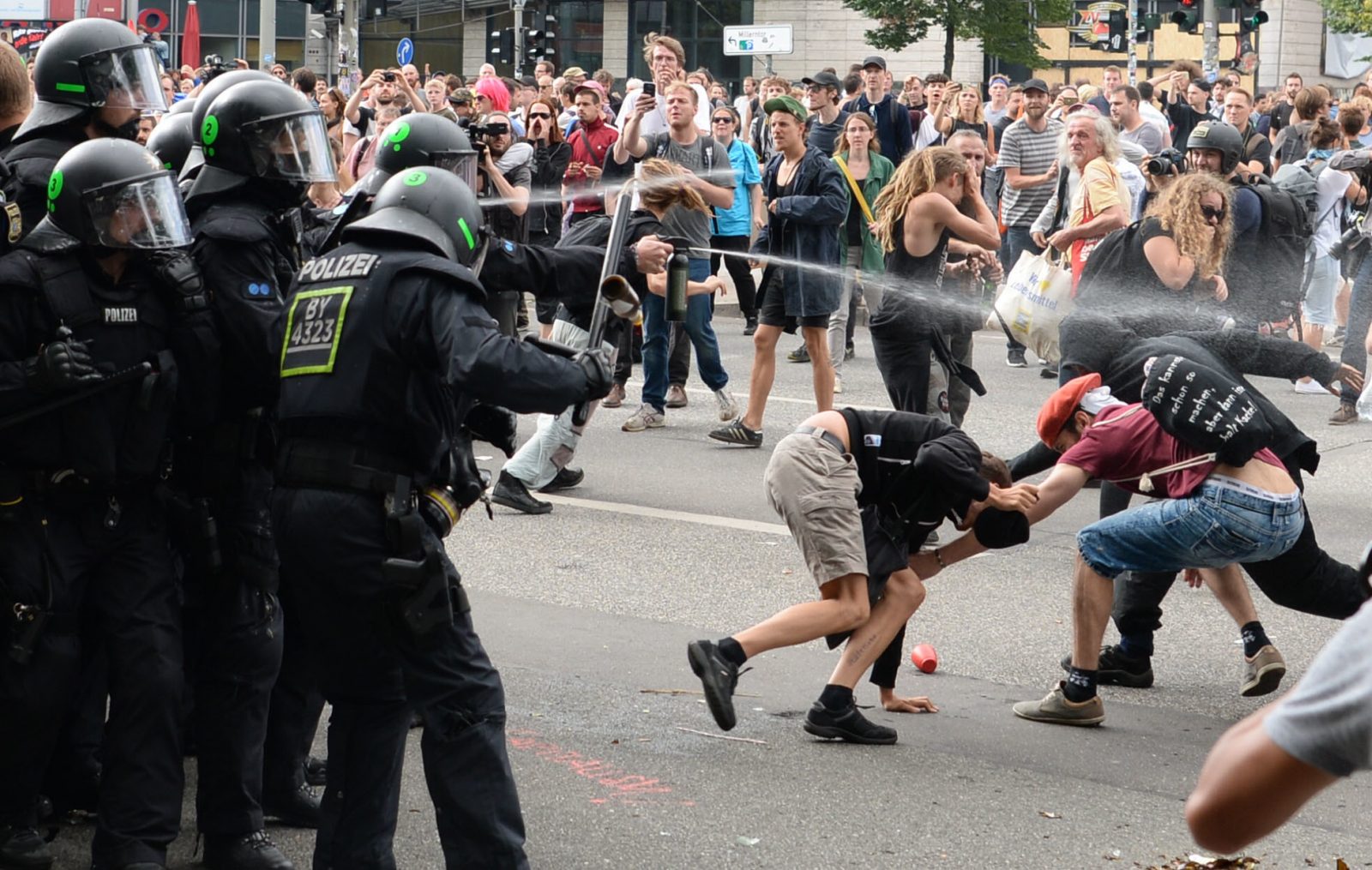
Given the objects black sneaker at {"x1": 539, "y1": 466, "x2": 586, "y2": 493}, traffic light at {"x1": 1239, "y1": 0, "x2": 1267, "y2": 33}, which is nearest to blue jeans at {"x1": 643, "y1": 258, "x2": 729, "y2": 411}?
black sneaker at {"x1": 539, "y1": 466, "x2": 586, "y2": 493}

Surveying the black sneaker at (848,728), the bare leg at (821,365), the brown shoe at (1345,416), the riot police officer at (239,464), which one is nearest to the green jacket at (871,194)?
the bare leg at (821,365)

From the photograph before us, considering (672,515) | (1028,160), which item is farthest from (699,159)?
(672,515)

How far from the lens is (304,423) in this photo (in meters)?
3.73

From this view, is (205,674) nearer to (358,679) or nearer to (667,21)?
(358,679)

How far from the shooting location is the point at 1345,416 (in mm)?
10656

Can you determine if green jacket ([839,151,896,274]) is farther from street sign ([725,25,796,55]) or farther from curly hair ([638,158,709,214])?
street sign ([725,25,796,55])

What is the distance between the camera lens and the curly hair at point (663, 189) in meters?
8.10

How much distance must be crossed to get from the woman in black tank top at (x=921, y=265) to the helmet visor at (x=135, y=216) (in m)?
4.78

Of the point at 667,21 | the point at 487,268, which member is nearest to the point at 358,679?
the point at 487,268

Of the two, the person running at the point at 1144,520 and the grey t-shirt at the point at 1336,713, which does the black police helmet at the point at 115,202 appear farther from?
the grey t-shirt at the point at 1336,713

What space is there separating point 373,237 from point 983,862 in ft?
6.67

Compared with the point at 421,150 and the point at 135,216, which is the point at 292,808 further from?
the point at 421,150

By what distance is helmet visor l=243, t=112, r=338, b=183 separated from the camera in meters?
4.28

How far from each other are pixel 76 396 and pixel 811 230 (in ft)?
21.9
